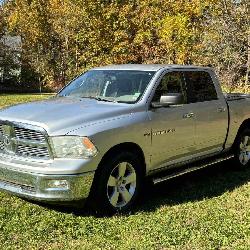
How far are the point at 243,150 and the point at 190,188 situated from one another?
1862 millimetres

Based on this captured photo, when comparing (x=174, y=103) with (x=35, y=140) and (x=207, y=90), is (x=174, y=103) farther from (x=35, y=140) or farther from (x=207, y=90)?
(x=35, y=140)

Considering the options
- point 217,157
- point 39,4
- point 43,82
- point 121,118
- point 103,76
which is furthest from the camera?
point 43,82

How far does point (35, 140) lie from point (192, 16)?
927 inches

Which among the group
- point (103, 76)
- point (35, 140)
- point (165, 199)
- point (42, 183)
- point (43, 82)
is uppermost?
point (103, 76)

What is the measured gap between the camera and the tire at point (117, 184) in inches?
213

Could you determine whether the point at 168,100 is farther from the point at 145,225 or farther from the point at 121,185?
the point at 145,225

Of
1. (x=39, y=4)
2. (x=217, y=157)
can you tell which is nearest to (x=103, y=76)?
(x=217, y=157)

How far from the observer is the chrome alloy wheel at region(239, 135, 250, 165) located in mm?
8266

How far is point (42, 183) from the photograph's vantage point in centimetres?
514

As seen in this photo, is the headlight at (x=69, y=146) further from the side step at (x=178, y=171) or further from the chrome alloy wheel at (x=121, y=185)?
the side step at (x=178, y=171)

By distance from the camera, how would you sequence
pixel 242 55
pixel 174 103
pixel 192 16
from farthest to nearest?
1. pixel 192 16
2. pixel 242 55
3. pixel 174 103

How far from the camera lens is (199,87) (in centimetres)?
722

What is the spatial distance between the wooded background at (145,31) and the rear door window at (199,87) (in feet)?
51.3

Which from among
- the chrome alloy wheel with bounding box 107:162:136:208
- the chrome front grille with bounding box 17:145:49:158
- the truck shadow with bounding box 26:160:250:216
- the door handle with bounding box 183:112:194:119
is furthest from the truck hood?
the truck shadow with bounding box 26:160:250:216
